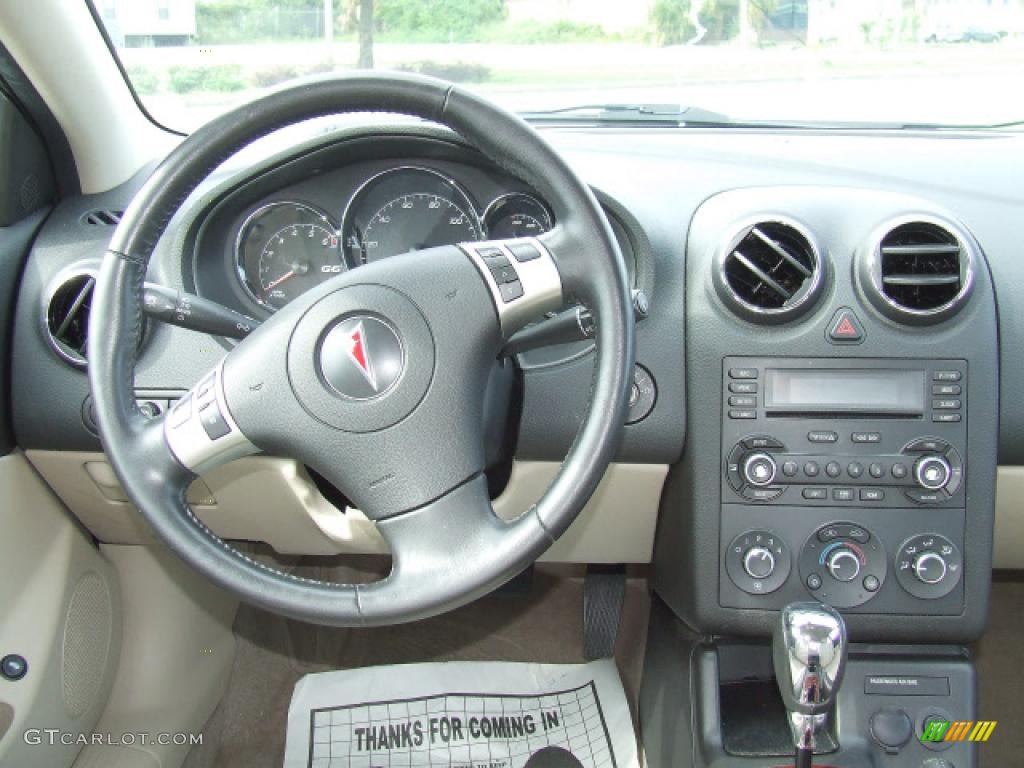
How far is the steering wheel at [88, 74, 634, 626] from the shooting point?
46.7 inches

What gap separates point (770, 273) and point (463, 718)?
1087 millimetres

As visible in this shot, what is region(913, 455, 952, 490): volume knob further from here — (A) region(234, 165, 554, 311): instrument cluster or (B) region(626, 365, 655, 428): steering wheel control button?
(A) region(234, 165, 554, 311): instrument cluster

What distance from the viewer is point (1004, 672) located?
229cm

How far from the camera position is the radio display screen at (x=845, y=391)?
5.15 feet

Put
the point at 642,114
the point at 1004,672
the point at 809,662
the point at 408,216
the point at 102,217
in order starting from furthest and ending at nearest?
1. the point at 1004,672
2. the point at 642,114
3. the point at 102,217
4. the point at 408,216
5. the point at 809,662

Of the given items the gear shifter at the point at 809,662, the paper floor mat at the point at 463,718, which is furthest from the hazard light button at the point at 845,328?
the paper floor mat at the point at 463,718

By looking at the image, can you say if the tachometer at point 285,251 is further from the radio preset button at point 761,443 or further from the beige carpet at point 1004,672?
the beige carpet at point 1004,672

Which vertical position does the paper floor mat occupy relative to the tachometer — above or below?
below

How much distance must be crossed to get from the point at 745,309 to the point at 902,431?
0.29 metres

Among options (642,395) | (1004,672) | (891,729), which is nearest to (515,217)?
(642,395)

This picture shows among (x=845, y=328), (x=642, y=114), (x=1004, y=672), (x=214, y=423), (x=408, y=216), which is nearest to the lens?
(x=214, y=423)

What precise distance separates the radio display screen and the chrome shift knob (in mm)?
305

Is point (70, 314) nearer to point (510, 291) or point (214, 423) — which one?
point (214, 423)

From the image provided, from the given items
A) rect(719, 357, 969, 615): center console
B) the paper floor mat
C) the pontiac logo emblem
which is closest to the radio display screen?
rect(719, 357, 969, 615): center console
